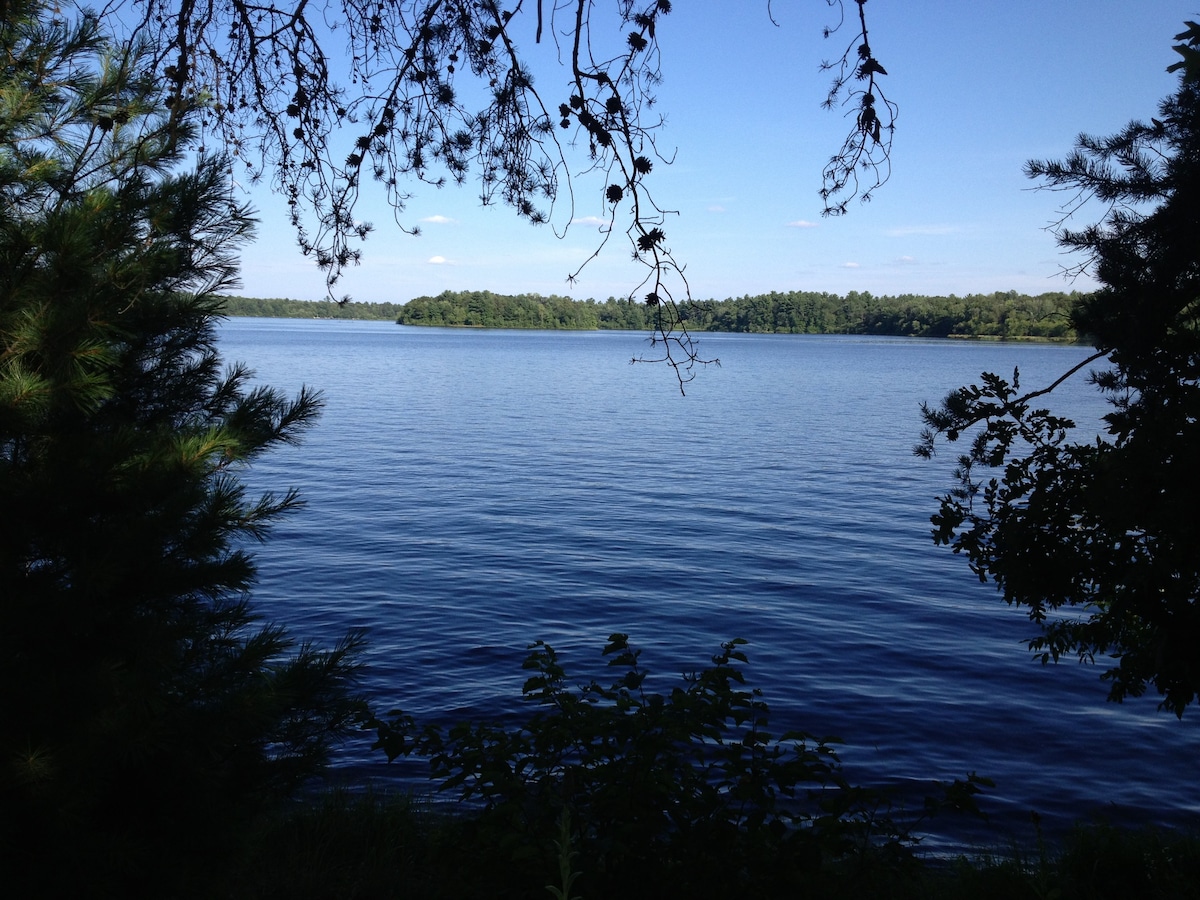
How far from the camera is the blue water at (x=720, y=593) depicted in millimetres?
11438

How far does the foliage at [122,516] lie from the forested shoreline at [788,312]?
1.78ft

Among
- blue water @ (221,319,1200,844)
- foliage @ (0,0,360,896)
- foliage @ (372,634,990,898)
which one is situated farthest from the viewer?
blue water @ (221,319,1200,844)

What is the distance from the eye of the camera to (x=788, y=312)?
44.2 meters

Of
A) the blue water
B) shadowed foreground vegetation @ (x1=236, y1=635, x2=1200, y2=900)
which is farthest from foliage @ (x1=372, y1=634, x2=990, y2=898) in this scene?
the blue water

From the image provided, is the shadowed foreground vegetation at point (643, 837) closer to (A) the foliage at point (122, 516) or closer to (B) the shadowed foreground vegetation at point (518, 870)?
(B) the shadowed foreground vegetation at point (518, 870)

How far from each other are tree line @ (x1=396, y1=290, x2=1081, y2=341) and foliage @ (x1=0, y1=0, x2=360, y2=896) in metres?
2.07

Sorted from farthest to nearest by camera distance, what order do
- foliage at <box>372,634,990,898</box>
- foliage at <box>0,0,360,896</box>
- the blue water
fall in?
the blue water < foliage at <box>372,634,990,898</box> < foliage at <box>0,0,360,896</box>

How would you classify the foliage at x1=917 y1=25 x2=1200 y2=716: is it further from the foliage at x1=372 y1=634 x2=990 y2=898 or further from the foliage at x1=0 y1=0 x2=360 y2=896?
the foliage at x1=0 y1=0 x2=360 y2=896

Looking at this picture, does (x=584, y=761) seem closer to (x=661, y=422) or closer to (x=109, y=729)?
(x=109, y=729)

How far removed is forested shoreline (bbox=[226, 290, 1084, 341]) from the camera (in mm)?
6574

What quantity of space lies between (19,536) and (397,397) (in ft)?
178

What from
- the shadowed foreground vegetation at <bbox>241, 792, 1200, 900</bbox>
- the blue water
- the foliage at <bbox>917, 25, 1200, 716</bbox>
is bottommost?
the blue water

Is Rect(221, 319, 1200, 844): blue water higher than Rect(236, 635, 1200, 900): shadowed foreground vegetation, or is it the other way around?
Rect(236, 635, 1200, 900): shadowed foreground vegetation

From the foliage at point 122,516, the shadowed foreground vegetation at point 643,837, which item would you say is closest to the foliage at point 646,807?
the shadowed foreground vegetation at point 643,837
